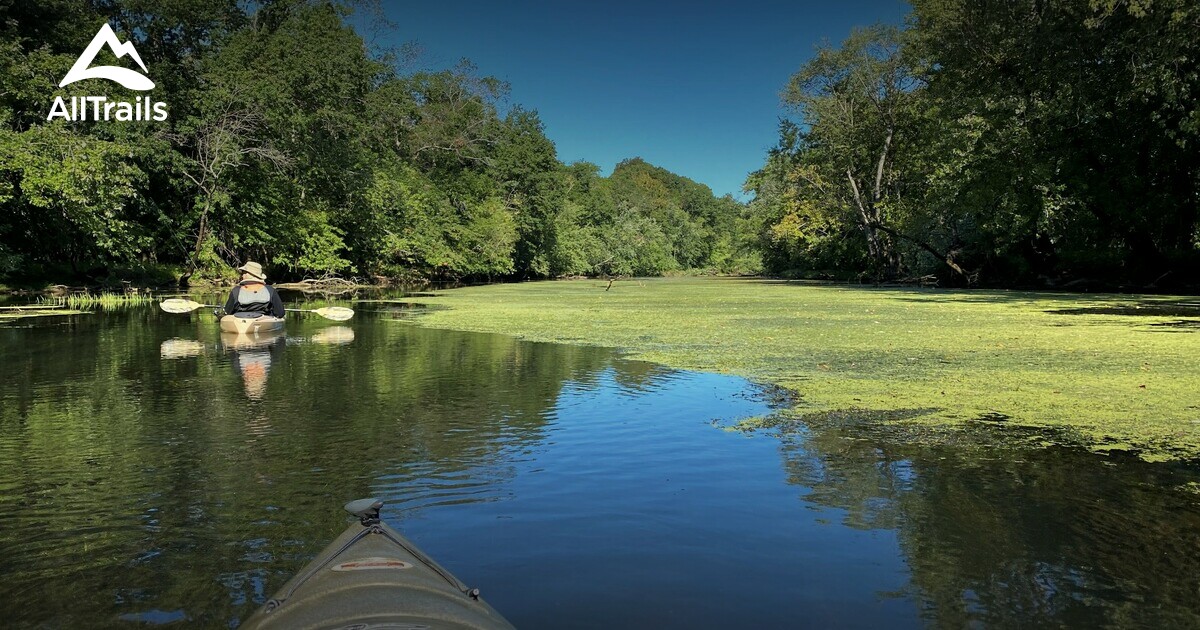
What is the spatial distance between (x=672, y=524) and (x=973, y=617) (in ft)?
5.72

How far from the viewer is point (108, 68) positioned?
29000 mm

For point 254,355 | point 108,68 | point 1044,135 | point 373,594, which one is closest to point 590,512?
point 373,594

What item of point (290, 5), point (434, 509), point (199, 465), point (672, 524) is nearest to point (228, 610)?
point (434, 509)

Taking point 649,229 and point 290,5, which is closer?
point 290,5

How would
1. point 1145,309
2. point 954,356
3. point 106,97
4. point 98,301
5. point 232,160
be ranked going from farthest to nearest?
point 232,160 < point 106,97 < point 98,301 < point 1145,309 < point 954,356

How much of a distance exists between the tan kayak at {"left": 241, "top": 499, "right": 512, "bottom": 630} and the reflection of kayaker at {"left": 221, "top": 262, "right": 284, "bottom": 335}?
530 inches

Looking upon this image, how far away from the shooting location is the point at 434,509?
15.7ft

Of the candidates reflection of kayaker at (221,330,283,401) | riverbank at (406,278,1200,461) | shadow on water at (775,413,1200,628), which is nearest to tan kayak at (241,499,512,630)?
shadow on water at (775,413,1200,628)

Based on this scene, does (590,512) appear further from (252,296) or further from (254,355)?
(252,296)

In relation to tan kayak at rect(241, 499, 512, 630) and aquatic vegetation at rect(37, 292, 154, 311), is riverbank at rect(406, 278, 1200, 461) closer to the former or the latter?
tan kayak at rect(241, 499, 512, 630)

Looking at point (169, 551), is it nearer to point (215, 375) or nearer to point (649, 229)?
point (215, 375)

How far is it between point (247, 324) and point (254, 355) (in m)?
2.90

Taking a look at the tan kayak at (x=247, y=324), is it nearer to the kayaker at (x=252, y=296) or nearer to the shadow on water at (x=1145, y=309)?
the kayaker at (x=252, y=296)

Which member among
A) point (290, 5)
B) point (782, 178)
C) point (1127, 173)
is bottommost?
point (1127, 173)
